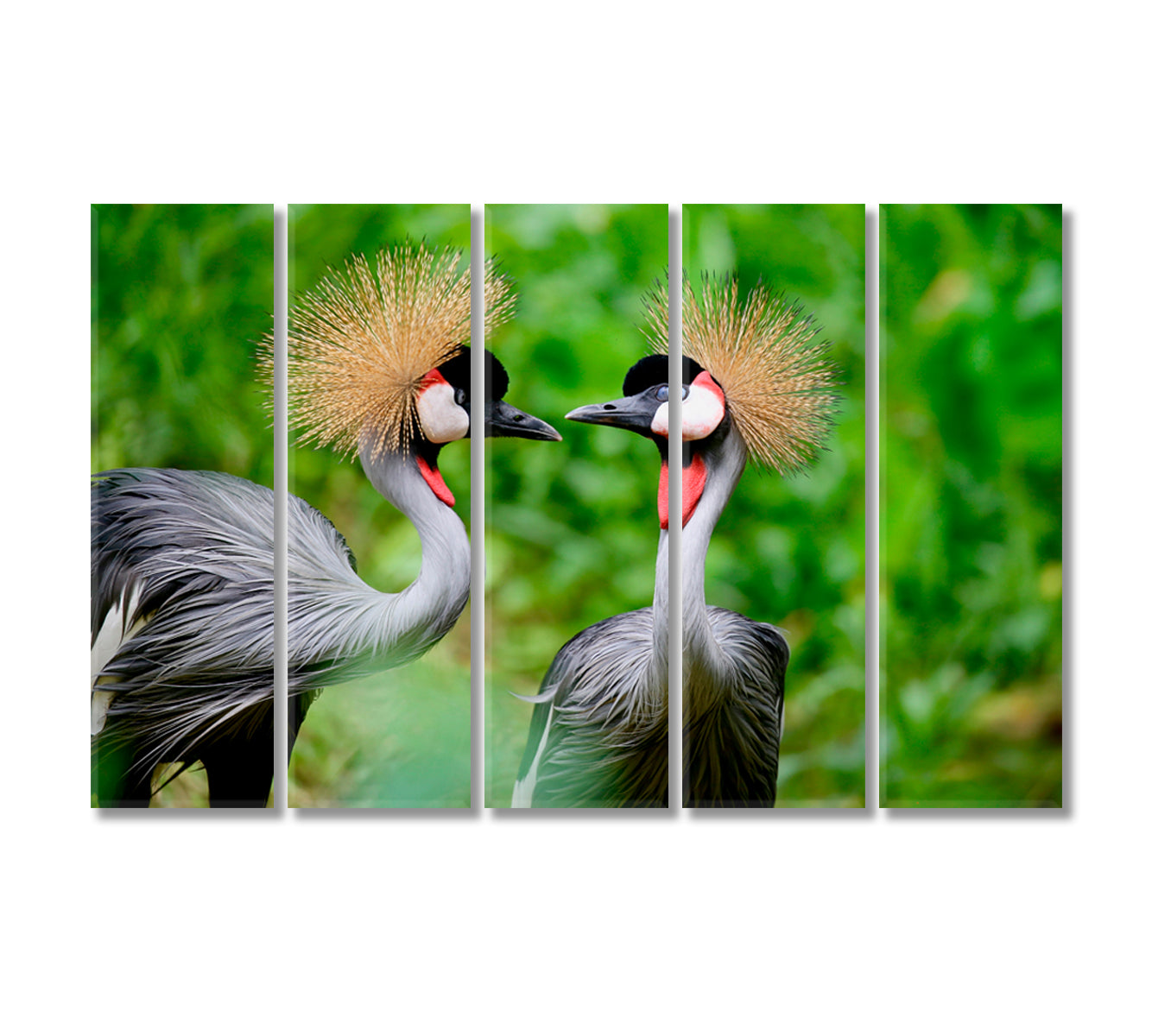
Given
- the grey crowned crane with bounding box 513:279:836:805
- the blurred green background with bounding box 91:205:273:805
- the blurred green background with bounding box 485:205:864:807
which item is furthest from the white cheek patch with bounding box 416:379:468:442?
the blurred green background with bounding box 91:205:273:805

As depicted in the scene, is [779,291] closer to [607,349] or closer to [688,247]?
[688,247]

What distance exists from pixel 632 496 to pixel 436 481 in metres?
0.46

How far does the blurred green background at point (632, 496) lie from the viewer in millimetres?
2240

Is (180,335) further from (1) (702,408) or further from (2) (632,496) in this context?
(1) (702,408)

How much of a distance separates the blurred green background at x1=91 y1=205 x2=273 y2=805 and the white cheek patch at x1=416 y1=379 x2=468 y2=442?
37cm

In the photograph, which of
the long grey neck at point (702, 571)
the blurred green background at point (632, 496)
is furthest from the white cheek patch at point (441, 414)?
the long grey neck at point (702, 571)

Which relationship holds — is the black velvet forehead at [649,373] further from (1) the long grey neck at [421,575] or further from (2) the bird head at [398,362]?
(1) the long grey neck at [421,575]

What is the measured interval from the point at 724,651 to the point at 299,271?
133 cm

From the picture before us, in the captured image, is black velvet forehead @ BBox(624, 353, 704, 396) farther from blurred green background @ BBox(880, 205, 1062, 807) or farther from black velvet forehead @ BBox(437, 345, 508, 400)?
blurred green background @ BBox(880, 205, 1062, 807)

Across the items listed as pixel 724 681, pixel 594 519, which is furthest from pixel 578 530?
pixel 724 681

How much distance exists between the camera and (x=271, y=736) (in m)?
2.25

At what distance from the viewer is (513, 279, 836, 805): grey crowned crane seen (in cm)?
224
